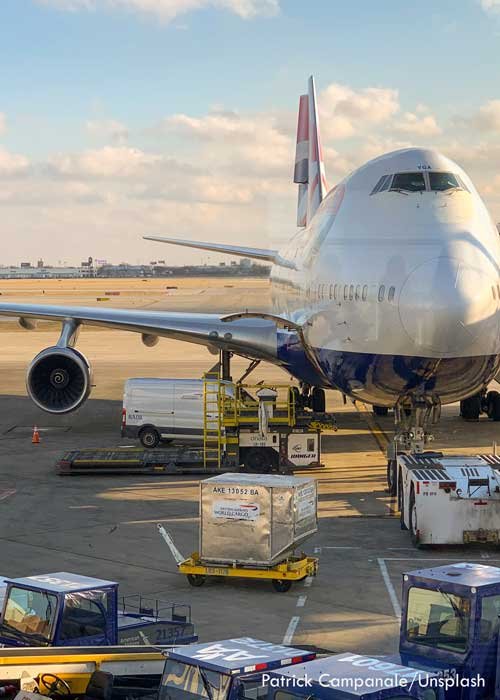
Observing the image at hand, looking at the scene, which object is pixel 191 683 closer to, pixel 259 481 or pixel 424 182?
pixel 259 481

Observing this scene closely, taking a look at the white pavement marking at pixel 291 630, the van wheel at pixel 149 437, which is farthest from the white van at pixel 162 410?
the white pavement marking at pixel 291 630

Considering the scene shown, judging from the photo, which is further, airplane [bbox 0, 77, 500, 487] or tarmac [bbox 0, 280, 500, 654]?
airplane [bbox 0, 77, 500, 487]

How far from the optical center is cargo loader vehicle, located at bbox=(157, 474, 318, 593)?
17094mm

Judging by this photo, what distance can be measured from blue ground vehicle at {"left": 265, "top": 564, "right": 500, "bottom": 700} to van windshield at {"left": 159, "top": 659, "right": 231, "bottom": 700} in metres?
0.42

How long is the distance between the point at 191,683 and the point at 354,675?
4.38 ft

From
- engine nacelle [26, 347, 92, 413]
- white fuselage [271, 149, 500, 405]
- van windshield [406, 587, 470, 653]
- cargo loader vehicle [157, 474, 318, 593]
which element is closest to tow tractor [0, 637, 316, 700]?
van windshield [406, 587, 470, 653]

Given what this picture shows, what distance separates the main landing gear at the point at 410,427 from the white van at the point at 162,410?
660cm

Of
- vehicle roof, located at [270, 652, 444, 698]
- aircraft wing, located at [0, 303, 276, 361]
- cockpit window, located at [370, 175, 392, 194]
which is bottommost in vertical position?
vehicle roof, located at [270, 652, 444, 698]

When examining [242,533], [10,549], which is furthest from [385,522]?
[10,549]

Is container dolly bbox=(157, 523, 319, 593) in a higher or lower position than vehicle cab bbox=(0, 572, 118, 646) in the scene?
lower

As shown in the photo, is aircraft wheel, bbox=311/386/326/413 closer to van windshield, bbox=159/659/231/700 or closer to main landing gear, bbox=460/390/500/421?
main landing gear, bbox=460/390/500/421

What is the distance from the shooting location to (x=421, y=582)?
11.9 metres

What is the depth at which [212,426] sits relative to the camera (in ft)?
88.9

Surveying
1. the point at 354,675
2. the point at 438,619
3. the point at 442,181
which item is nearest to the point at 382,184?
the point at 442,181
